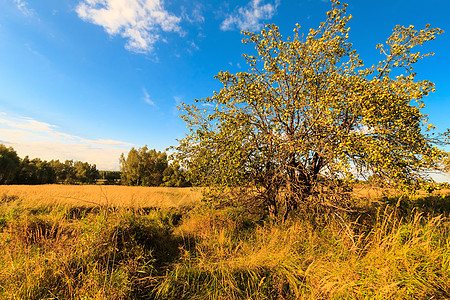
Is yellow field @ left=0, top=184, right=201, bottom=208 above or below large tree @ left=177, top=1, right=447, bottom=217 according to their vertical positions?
below

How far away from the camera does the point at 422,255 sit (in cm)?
361

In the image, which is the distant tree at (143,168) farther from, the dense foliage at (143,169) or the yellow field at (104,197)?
the yellow field at (104,197)

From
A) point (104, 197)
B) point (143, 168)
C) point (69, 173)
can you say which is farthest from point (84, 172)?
point (104, 197)

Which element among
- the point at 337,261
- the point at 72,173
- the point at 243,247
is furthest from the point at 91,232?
the point at 72,173

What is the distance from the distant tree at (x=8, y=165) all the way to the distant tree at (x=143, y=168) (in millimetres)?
23622

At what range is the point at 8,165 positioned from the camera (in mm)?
42844

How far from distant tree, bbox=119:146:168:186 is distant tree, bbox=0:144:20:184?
23.6 meters

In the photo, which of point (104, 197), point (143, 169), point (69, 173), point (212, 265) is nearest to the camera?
point (212, 265)

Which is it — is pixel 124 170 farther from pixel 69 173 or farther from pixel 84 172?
pixel 69 173

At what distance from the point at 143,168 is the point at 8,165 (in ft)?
99.1

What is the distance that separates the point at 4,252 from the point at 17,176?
6689cm

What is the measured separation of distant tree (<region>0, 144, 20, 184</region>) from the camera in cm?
4169

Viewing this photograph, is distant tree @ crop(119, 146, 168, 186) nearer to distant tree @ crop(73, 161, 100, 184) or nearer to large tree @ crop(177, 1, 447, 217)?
distant tree @ crop(73, 161, 100, 184)

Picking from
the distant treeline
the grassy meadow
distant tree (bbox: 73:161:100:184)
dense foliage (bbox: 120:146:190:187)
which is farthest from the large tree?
distant tree (bbox: 73:161:100:184)
